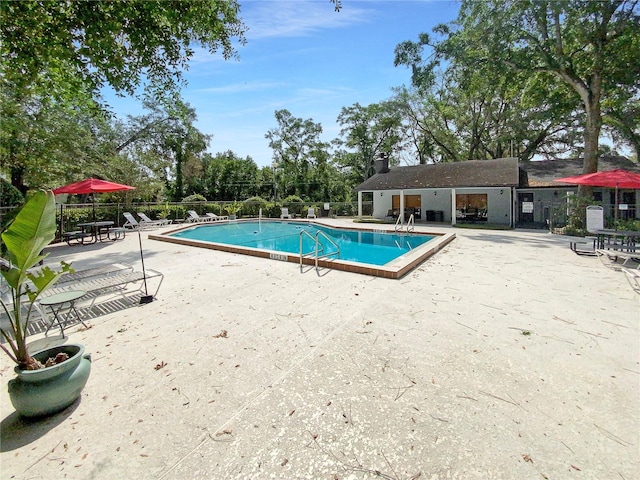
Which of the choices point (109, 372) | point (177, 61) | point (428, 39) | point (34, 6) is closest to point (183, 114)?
point (177, 61)

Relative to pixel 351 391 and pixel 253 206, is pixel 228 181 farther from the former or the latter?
pixel 351 391

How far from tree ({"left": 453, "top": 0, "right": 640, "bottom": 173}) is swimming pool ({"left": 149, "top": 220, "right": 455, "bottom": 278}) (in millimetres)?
9724

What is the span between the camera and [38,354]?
264cm

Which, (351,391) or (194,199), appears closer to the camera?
(351,391)

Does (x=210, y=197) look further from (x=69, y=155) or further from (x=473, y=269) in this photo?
(x=473, y=269)

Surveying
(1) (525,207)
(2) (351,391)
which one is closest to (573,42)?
(1) (525,207)

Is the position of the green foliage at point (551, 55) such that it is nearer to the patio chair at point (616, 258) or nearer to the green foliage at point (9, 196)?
the patio chair at point (616, 258)

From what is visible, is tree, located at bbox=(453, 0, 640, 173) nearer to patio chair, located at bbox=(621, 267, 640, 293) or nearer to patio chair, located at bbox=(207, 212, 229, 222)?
patio chair, located at bbox=(621, 267, 640, 293)

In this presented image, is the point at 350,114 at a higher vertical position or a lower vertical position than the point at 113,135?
higher

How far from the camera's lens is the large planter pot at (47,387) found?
2322 millimetres

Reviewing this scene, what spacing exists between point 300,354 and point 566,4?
18555mm

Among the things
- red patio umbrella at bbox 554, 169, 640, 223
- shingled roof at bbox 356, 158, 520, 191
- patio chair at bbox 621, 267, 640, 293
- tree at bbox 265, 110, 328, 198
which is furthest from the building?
tree at bbox 265, 110, 328, 198

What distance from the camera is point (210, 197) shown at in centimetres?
3375

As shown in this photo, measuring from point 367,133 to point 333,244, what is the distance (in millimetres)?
26767
